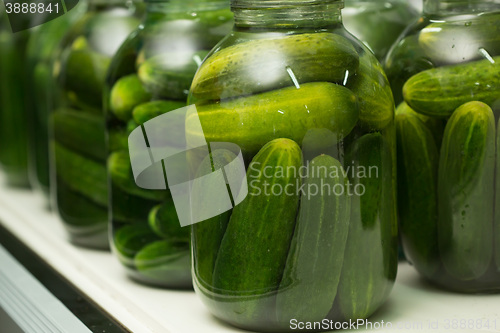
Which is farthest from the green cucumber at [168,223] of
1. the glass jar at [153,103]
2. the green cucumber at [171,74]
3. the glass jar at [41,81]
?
the glass jar at [41,81]

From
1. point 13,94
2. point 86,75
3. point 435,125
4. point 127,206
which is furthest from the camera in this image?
point 13,94

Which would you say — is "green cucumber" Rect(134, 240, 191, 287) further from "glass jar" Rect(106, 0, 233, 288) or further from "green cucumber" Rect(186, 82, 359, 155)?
"green cucumber" Rect(186, 82, 359, 155)

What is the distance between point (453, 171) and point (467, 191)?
20mm

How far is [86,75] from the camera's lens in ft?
3.05

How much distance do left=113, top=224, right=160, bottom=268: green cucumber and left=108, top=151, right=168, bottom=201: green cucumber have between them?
32mm

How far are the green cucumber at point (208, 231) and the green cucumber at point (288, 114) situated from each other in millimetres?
19

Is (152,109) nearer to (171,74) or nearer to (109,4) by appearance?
(171,74)

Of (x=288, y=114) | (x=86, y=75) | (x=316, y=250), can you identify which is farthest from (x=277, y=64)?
(x=86, y=75)

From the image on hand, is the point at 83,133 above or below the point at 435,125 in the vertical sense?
below

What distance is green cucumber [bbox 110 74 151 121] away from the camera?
778 mm

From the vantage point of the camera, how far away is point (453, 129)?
0.69 metres

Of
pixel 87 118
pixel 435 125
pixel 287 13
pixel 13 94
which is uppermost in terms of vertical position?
pixel 287 13

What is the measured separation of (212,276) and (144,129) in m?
0.18

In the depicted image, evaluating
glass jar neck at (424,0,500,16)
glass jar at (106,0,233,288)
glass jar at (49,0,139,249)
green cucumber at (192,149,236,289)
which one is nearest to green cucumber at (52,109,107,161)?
glass jar at (49,0,139,249)
